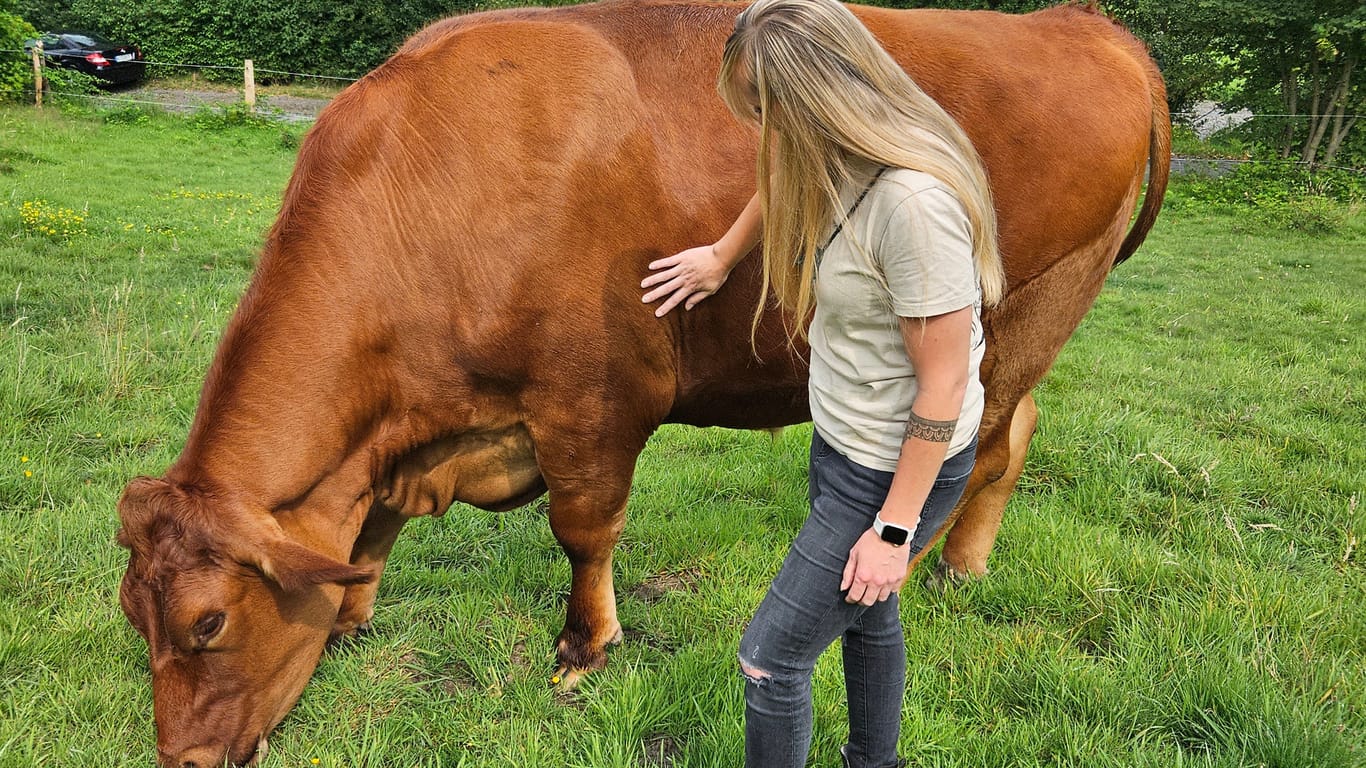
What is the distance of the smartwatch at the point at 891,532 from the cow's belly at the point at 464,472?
57.1 inches

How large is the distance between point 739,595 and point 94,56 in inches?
991

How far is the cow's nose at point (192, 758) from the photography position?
102 inches

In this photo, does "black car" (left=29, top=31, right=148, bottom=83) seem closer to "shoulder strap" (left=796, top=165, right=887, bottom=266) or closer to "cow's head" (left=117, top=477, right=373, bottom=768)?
"cow's head" (left=117, top=477, right=373, bottom=768)

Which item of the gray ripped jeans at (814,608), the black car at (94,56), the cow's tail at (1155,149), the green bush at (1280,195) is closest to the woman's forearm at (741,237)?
the gray ripped jeans at (814,608)

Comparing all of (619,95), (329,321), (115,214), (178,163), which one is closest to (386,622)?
(329,321)

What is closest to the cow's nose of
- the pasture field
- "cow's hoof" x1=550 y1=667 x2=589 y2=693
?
the pasture field

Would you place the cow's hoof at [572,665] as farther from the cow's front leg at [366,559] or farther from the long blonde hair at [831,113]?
the long blonde hair at [831,113]

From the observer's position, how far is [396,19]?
26.9 m

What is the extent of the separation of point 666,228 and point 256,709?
1.94 m

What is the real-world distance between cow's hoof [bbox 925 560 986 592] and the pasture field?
54 millimetres

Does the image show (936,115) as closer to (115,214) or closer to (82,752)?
(82,752)

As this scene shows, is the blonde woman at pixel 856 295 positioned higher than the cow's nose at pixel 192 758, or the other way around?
the blonde woman at pixel 856 295

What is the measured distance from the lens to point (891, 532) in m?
1.86

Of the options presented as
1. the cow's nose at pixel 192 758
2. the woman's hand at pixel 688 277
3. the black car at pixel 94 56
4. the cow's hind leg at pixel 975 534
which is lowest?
the black car at pixel 94 56
